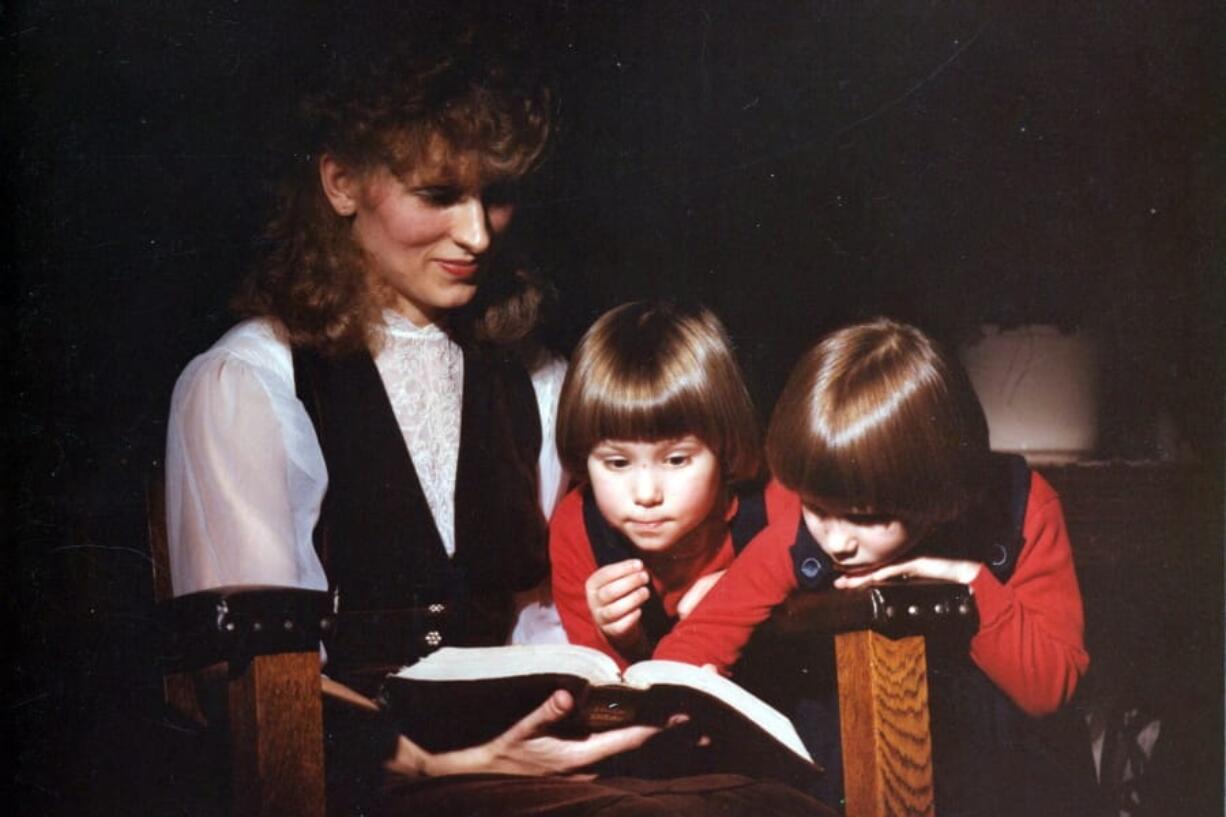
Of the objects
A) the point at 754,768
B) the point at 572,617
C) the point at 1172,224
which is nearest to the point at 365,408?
the point at 572,617

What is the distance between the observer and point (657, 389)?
2.14 m

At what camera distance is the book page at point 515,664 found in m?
2.01

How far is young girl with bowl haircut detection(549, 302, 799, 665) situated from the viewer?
7.03 feet

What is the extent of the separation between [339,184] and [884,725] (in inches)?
49.0

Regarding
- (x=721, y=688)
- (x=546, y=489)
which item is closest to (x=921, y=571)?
(x=721, y=688)

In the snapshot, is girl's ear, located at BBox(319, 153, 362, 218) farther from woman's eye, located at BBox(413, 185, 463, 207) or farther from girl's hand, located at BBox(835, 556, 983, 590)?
girl's hand, located at BBox(835, 556, 983, 590)

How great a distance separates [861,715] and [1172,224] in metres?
1.13

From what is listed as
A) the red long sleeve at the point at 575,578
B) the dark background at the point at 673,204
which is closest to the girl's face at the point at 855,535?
the dark background at the point at 673,204

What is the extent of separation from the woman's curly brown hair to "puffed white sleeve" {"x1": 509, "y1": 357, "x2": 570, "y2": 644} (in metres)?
0.31

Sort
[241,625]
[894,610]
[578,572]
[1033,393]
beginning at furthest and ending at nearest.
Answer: [1033,393], [578,572], [894,610], [241,625]

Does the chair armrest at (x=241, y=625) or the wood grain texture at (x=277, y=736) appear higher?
the chair armrest at (x=241, y=625)

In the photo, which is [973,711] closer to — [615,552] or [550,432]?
[615,552]

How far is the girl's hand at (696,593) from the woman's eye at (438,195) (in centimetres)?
76

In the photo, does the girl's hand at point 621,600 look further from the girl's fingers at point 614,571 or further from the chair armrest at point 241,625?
the chair armrest at point 241,625
